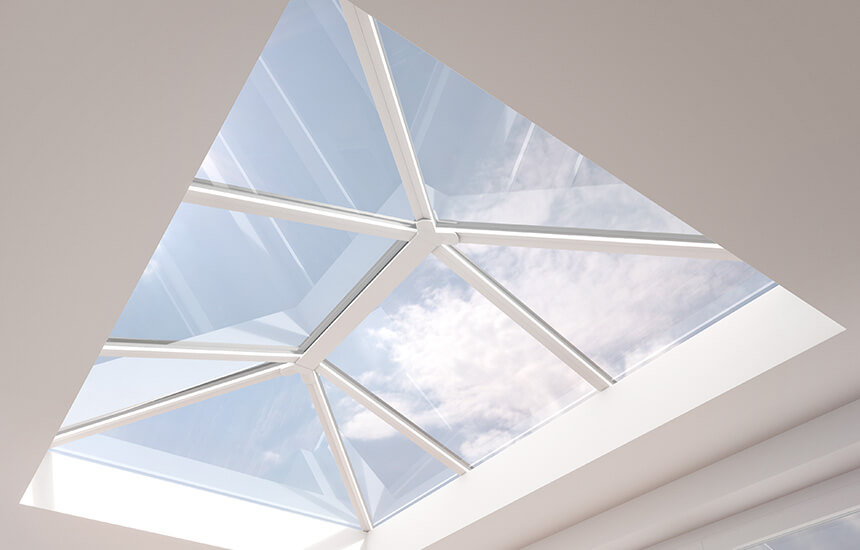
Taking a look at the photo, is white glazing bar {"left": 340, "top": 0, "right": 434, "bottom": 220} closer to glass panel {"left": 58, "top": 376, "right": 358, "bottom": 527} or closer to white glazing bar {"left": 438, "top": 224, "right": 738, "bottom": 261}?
white glazing bar {"left": 438, "top": 224, "right": 738, "bottom": 261}

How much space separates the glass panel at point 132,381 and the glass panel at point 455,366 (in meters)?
1.78

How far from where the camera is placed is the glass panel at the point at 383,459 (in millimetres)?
9797

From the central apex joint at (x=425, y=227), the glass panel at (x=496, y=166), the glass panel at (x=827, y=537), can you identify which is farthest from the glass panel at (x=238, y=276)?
the glass panel at (x=827, y=537)

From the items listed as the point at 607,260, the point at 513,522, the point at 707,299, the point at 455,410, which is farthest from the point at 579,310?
the point at 513,522

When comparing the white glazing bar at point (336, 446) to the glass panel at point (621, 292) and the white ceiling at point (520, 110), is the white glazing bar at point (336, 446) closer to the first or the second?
the glass panel at point (621, 292)

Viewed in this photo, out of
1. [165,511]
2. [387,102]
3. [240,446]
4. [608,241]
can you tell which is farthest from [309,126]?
[165,511]

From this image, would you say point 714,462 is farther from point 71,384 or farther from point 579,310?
point 71,384

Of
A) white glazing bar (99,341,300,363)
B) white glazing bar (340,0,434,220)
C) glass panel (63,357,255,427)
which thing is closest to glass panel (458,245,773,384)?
white glazing bar (340,0,434,220)

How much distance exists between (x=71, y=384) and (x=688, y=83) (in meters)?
6.18

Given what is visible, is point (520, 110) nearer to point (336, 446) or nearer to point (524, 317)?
point (524, 317)

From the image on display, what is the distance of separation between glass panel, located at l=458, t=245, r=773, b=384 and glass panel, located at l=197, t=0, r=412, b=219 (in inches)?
64.4

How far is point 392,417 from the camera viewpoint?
9633mm

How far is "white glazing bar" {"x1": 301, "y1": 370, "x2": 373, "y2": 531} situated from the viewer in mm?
9458

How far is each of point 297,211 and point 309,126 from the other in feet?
3.27
